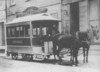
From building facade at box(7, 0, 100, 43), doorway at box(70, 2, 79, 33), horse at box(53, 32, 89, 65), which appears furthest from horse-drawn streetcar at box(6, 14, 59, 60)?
doorway at box(70, 2, 79, 33)

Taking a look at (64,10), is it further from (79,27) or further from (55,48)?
(55,48)

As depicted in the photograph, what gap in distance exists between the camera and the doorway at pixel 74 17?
9739 mm

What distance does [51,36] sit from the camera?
7762 mm

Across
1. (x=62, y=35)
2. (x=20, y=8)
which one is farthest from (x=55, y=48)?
(x=20, y=8)

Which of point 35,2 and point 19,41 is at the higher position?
point 35,2

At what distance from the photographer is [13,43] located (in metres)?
9.23

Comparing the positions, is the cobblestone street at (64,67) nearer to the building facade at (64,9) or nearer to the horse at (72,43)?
the horse at (72,43)

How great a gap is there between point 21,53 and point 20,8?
2534 millimetres

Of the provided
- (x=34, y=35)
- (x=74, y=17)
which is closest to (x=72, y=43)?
(x=34, y=35)

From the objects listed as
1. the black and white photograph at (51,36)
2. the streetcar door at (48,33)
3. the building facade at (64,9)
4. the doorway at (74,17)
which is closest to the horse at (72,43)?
the black and white photograph at (51,36)

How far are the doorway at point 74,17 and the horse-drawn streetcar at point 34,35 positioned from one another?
1544mm

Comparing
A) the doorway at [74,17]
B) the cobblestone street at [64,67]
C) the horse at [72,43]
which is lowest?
the cobblestone street at [64,67]

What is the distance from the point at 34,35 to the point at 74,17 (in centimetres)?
235

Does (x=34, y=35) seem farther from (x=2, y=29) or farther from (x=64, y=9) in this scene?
(x=2, y=29)
